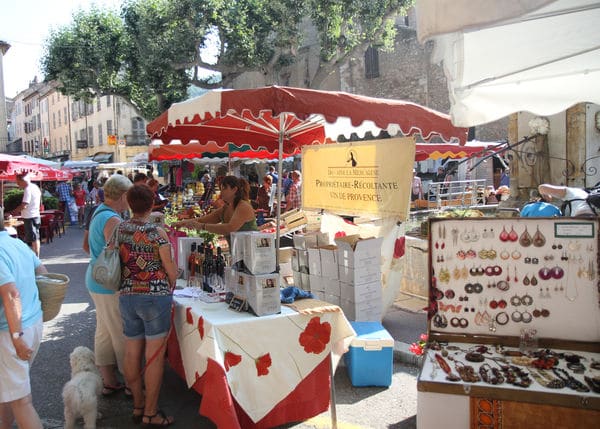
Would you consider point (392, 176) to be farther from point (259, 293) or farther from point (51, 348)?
point (51, 348)

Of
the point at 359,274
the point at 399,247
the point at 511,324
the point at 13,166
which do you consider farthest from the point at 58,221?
the point at 511,324

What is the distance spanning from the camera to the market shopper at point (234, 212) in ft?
15.8

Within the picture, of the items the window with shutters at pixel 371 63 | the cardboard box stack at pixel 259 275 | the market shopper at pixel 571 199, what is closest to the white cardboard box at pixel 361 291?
the cardboard box stack at pixel 259 275

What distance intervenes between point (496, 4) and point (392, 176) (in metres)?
3.74

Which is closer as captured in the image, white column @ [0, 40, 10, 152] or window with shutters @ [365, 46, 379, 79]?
window with shutters @ [365, 46, 379, 79]

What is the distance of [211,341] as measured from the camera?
303 centimetres

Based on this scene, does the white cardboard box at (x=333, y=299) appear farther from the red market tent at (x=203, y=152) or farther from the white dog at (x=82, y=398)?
the white dog at (x=82, y=398)

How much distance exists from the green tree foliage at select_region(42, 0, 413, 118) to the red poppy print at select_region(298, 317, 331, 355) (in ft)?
50.1

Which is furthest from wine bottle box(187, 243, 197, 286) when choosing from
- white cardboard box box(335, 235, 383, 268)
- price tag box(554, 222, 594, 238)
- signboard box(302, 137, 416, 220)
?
price tag box(554, 222, 594, 238)

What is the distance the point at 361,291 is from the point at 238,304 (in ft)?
6.57

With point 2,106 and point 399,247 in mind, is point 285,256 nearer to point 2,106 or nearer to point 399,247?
point 399,247

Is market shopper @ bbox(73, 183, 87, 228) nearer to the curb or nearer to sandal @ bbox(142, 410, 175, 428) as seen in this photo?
the curb

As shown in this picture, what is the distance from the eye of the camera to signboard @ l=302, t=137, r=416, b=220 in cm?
538

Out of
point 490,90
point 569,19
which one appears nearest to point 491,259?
point 490,90
